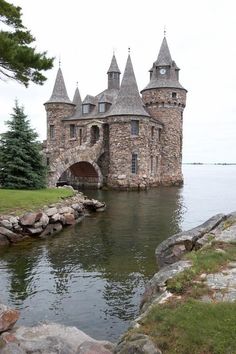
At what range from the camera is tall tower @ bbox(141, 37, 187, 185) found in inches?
1682

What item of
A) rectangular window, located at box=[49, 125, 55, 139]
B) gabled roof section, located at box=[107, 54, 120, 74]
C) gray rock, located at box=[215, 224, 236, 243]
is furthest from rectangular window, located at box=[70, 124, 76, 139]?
gray rock, located at box=[215, 224, 236, 243]

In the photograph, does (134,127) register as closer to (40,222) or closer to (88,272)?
(40,222)

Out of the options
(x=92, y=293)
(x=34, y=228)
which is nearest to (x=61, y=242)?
(x=34, y=228)

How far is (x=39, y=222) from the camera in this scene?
1703cm

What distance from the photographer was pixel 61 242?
16.0 m

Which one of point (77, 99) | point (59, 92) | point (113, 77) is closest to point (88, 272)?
point (59, 92)

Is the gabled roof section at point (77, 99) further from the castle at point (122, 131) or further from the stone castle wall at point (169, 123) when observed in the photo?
the stone castle wall at point (169, 123)

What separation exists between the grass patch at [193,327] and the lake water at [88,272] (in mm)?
2352

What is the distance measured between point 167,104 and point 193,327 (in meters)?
39.2

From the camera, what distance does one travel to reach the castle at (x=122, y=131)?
38.6 m

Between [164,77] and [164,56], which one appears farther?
[164,56]

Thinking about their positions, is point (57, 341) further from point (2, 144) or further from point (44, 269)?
point (2, 144)

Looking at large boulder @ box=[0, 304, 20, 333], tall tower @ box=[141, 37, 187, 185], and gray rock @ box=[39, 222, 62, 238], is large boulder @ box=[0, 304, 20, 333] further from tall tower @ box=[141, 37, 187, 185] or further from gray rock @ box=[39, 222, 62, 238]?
tall tower @ box=[141, 37, 187, 185]

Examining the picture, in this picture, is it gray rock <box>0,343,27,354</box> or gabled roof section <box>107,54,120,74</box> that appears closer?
gray rock <box>0,343,27,354</box>
